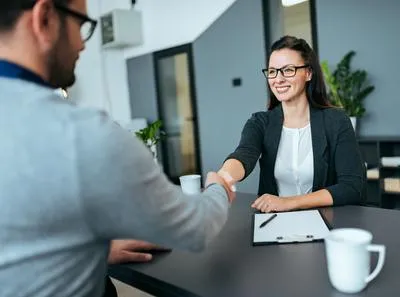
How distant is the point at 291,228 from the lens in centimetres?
112

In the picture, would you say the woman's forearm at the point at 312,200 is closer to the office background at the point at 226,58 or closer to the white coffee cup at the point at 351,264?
the white coffee cup at the point at 351,264

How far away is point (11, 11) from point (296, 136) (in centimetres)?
135

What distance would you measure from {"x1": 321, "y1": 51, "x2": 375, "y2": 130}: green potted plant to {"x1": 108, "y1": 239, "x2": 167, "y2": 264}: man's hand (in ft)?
10.0

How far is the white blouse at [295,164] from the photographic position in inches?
67.0

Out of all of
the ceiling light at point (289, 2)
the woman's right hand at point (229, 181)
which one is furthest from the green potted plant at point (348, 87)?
the woman's right hand at point (229, 181)

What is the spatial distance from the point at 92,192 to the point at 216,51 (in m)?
4.68

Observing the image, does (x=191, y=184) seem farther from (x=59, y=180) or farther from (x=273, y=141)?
(x=59, y=180)

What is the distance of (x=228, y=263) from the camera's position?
93cm

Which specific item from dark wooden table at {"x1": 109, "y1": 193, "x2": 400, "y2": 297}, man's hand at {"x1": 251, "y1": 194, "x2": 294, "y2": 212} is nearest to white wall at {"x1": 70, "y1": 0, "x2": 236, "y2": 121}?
man's hand at {"x1": 251, "y1": 194, "x2": 294, "y2": 212}

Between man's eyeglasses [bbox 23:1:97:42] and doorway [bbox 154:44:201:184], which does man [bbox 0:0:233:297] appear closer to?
man's eyeglasses [bbox 23:1:97:42]

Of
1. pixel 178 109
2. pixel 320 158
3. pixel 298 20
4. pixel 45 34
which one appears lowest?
pixel 320 158

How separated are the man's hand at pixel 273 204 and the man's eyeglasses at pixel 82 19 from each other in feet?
2.66

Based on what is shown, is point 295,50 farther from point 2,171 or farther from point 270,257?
point 2,171

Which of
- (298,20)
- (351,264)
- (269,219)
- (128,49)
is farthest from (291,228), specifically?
(128,49)
